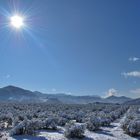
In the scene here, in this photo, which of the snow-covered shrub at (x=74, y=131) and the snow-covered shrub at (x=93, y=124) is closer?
the snow-covered shrub at (x=74, y=131)

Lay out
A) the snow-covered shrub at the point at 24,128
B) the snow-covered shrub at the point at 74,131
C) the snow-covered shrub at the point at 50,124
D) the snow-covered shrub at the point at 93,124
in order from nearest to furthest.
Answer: the snow-covered shrub at the point at 74,131
the snow-covered shrub at the point at 24,128
the snow-covered shrub at the point at 93,124
the snow-covered shrub at the point at 50,124

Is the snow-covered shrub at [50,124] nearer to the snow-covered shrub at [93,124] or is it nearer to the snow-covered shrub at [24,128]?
the snow-covered shrub at [93,124]

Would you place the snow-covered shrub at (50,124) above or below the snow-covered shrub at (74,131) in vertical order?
above

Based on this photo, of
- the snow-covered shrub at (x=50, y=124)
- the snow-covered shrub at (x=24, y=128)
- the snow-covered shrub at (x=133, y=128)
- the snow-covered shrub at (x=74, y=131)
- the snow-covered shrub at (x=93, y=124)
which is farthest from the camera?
the snow-covered shrub at (x=50, y=124)

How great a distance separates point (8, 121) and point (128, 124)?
41.6ft

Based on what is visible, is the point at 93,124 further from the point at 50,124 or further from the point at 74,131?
the point at 74,131

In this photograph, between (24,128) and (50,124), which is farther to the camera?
(50,124)

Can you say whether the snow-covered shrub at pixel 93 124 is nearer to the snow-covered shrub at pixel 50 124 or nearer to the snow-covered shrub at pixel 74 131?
the snow-covered shrub at pixel 50 124

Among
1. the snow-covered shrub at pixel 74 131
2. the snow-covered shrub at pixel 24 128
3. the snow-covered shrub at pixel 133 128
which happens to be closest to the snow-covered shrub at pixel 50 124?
the snow-covered shrub at pixel 24 128

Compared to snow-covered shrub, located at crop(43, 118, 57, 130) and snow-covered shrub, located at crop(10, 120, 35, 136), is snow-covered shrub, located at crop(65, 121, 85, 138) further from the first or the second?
snow-covered shrub, located at crop(43, 118, 57, 130)

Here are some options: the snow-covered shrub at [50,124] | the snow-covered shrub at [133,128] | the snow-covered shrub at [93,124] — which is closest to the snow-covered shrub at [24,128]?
the snow-covered shrub at [50,124]

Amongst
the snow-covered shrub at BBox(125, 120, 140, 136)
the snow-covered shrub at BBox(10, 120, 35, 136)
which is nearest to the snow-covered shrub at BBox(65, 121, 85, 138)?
the snow-covered shrub at BBox(10, 120, 35, 136)

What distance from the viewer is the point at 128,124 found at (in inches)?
1041

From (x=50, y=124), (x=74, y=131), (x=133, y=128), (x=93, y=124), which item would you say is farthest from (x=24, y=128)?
(x=133, y=128)
